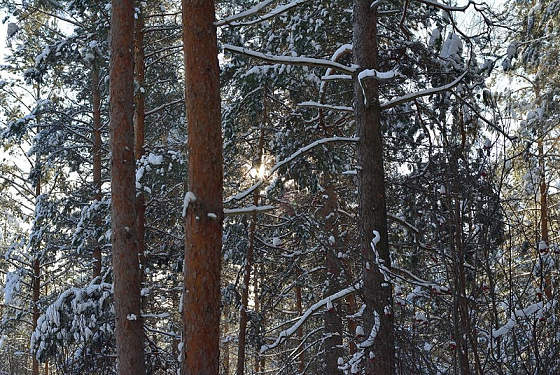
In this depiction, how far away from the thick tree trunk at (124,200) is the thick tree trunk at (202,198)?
2.38 m

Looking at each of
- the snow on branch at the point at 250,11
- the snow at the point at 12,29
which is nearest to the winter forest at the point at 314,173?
the snow on branch at the point at 250,11

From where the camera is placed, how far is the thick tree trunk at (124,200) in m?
5.91

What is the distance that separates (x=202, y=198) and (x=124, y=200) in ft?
8.46

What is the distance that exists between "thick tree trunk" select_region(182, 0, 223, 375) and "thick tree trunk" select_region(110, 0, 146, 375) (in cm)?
238

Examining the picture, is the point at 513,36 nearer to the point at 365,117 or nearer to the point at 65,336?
the point at 365,117

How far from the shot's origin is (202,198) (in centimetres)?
393

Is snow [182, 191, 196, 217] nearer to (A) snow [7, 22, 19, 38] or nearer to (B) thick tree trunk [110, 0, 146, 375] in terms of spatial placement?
(B) thick tree trunk [110, 0, 146, 375]

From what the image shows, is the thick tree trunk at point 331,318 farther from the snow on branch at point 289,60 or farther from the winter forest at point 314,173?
the snow on branch at point 289,60

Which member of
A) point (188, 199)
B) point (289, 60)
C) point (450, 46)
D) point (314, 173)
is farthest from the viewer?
point (314, 173)

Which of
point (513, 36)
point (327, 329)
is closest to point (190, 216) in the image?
point (327, 329)

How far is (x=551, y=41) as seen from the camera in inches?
389

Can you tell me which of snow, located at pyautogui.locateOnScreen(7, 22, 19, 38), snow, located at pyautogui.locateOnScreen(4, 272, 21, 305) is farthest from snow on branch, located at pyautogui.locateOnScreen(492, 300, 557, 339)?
snow, located at pyautogui.locateOnScreen(4, 272, 21, 305)

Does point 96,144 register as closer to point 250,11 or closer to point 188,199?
point 188,199

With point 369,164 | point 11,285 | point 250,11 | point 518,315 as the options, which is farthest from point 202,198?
point 11,285
